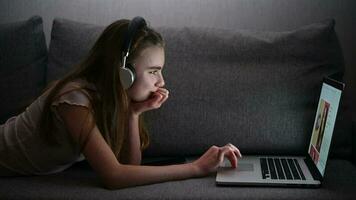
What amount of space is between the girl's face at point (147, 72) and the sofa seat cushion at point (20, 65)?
0.47 metres

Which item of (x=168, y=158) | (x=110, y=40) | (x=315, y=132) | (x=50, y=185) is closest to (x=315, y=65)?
(x=315, y=132)

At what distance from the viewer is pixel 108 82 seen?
1.39 m

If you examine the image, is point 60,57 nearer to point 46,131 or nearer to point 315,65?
point 46,131

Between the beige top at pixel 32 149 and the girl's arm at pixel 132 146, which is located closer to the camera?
the beige top at pixel 32 149

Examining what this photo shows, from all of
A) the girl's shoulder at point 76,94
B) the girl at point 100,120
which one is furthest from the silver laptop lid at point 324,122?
the girl's shoulder at point 76,94

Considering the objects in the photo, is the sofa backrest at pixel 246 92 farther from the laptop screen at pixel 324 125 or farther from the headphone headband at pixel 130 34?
the headphone headband at pixel 130 34

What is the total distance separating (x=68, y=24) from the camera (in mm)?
1821

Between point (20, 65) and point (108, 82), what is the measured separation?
1.77 feet

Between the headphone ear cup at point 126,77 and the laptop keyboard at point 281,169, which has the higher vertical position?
the headphone ear cup at point 126,77

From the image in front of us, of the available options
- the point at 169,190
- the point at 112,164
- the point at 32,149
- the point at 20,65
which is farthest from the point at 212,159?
the point at 20,65

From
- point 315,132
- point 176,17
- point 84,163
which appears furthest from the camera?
point 176,17

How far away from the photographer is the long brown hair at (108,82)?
1.39 metres

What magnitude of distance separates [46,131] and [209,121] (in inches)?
19.8

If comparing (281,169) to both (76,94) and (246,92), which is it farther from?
(76,94)
